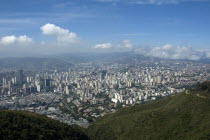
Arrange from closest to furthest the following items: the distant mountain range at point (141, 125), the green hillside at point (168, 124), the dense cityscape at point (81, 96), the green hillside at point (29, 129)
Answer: the green hillside at point (29, 129), the distant mountain range at point (141, 125), the green hillside at point (168, 124), the dense cityscape at point (81, 96)

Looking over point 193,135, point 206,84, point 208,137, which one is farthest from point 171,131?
point 206,84

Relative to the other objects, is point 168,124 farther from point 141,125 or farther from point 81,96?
point 81,96

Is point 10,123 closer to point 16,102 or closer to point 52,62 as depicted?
point 16,102

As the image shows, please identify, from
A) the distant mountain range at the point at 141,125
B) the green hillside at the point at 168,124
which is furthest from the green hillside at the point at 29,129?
the green hillside at the point at 168,124

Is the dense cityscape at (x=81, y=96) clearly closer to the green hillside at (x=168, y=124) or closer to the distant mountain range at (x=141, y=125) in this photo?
the green hillside at (x=168, y=124)

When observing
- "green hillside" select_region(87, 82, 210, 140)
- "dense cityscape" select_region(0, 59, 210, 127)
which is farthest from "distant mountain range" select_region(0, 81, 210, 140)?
"dense cityscape" select_region(0, 59, 210, 127)

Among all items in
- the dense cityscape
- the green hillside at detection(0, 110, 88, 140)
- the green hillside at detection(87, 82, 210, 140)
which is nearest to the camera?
the green hillside at detection(0, 110, 88, 140)

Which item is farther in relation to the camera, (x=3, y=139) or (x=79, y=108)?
(x=79, y=108)

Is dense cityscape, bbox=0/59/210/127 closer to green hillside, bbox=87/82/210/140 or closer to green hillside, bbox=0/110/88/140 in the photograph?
green hillside, bbox=87/82/210/140
